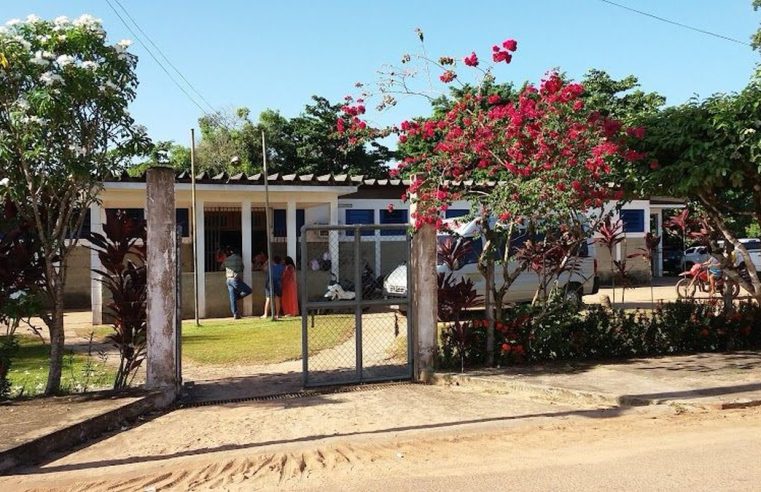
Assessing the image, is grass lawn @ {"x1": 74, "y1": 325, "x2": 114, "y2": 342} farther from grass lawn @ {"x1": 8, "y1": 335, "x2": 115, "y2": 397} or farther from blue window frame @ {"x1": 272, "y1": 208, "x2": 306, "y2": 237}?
blue window frame @ {"x1": 272, "y1": 208, "x2": 306, "y2": 237}

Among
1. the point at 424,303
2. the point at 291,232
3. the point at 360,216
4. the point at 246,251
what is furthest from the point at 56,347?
the point at 360,216

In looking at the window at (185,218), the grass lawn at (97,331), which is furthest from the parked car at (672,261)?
the grass lawn at (97,331)

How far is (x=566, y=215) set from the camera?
8.77m

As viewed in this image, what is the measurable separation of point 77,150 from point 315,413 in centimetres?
396

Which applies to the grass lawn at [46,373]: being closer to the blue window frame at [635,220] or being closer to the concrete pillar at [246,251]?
the concrete pillar at [246,251]

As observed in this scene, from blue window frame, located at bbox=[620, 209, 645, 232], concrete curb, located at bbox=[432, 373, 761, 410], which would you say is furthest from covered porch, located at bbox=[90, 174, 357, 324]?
blue window frame, located at bbox=[620, 209, 645, 232]

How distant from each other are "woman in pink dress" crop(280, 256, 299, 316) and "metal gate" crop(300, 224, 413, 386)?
0.82 metres

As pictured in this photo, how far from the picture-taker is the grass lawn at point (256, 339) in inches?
432

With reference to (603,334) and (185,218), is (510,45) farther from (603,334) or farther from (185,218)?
(185,218)

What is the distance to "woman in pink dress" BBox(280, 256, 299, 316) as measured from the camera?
53.8 feet

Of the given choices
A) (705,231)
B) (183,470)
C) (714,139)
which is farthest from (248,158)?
(183,470)

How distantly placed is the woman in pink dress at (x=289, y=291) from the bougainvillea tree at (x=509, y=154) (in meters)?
7.75

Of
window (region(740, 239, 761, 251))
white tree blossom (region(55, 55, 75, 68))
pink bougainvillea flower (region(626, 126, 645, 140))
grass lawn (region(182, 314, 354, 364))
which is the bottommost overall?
grass lawn (region(182, 314, 354, 364))

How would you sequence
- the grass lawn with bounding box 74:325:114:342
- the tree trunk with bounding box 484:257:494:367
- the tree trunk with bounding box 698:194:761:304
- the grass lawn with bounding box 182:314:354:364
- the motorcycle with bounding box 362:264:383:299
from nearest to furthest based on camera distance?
1. the tree trunk with bounding box 484:257:494:367
2. the motorcycle with bounding box 362:264:383:299
3. the tree trunk with bounding box 698:194:761:304
4. the grass lawn with bounding box 182:314:354:364
5. the grass lawn with bounding box 74:325:114:342
